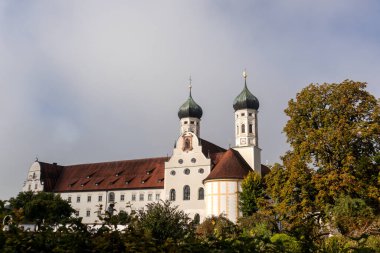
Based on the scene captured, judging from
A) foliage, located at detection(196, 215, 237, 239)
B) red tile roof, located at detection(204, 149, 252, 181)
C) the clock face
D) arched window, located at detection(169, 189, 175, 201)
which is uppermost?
the clock face

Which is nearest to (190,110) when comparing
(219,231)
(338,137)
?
(338,137)

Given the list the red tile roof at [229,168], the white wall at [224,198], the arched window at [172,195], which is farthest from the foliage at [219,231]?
the arched window at [172,195]

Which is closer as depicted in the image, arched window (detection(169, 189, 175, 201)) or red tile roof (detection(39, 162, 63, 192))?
arched window (detection(169, 189, 175, 201))

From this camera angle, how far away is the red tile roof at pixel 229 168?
57.1 m

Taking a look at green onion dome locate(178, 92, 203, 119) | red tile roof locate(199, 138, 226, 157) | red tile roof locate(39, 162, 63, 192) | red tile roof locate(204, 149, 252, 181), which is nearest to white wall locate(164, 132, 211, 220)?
red tile roof locate(199, 138, 226, 157)

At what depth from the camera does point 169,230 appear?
62.7ft

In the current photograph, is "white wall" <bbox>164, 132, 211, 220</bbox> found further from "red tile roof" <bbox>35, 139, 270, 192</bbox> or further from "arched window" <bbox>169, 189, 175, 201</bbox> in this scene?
"red tile roof" <bbox>35, 139, 270, 192</bbox>

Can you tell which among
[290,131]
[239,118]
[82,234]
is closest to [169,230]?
[82,234]

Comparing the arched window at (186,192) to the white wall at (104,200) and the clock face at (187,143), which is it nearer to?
the white wall at (104,200)

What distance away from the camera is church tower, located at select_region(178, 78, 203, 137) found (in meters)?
69.9

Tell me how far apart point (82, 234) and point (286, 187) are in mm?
27409

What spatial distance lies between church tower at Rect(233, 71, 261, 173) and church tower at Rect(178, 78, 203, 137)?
6.27 meters

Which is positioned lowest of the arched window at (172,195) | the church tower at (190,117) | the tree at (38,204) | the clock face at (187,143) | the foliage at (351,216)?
the foliage at (351,216)

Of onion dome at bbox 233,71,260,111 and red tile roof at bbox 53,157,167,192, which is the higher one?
onion dome at bbox 233,71,260,111
